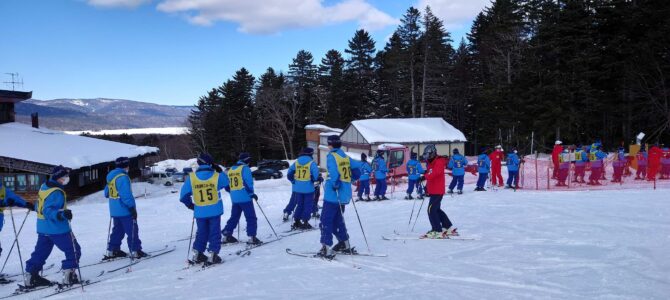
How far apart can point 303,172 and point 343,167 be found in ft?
9.77

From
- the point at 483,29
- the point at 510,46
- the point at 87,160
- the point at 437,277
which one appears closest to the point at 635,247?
the point at 437,277

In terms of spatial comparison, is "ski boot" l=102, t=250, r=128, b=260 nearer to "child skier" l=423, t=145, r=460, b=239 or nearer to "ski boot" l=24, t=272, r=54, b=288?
"ski boot" l=24, t=272, r=54, b=288

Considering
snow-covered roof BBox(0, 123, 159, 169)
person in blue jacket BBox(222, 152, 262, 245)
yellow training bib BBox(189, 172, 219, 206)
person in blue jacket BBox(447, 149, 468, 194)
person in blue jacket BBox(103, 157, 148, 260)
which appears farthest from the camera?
snow-covered roof BBox(0, 123, 159, 169)

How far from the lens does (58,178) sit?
7051 mm

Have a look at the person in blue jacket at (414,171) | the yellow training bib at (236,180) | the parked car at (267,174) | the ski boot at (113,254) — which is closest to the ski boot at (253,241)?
the yellow training bib at (236,180)

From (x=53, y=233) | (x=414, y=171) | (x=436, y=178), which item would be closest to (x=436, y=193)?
(x=436, y=178)

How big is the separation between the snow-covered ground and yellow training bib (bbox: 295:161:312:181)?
4.49ft

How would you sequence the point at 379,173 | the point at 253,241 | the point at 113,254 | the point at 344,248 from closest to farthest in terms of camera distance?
the point at 344,248 → the point at 113,254 → the point at 253,241 → the point at 379,173

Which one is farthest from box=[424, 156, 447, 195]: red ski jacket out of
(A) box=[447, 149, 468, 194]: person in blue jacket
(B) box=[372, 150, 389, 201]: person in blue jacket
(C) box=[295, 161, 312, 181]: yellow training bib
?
(A) box=[447, 149, 468, 194]: person in blue jacket

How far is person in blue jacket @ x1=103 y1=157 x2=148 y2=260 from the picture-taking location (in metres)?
8.26

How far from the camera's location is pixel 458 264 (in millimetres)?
6797

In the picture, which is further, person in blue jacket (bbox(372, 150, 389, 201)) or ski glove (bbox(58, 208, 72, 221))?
person in blue jacket (bbox(372, 150, 389, 201))

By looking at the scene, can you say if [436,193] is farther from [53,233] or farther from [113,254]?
[53,233]

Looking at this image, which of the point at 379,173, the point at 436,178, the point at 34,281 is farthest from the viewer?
the point at 379,173
